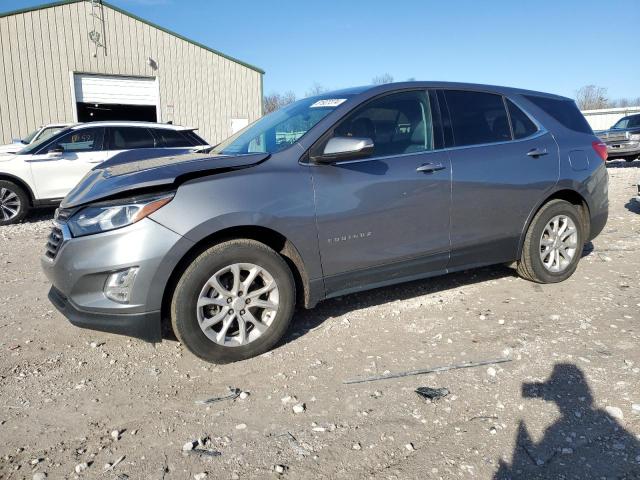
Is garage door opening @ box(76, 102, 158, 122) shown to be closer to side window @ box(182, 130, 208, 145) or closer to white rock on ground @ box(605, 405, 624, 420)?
side window @ box(182, 130, 208, 145)

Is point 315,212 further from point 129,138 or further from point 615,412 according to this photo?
point 129,138

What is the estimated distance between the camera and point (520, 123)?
14.3 ft

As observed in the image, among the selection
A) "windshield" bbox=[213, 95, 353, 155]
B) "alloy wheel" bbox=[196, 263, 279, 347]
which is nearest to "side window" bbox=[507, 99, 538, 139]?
"windshield" bbox=[213, 95, 353, 155]

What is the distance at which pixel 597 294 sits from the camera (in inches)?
173

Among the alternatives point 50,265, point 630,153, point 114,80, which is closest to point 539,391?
point 50,265

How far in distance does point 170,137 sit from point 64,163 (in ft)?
6.16

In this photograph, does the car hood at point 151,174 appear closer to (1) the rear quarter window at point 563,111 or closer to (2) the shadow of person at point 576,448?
(2) the shadow of person at point 576,448

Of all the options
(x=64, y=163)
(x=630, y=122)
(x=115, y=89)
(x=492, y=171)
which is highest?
(x=115, y=89)

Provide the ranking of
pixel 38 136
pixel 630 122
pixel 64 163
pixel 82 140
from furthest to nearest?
pixel 630 122 → pixel 38 136 → pixel 82 140 → pixel 64 163

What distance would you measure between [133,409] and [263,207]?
1402mm

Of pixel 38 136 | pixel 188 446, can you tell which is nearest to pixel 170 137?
pixel 38 136

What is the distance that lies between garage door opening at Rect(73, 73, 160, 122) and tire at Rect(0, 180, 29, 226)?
9785 mm

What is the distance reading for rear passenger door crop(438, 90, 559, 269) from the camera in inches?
154

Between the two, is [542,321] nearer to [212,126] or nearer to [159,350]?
[159,350]
